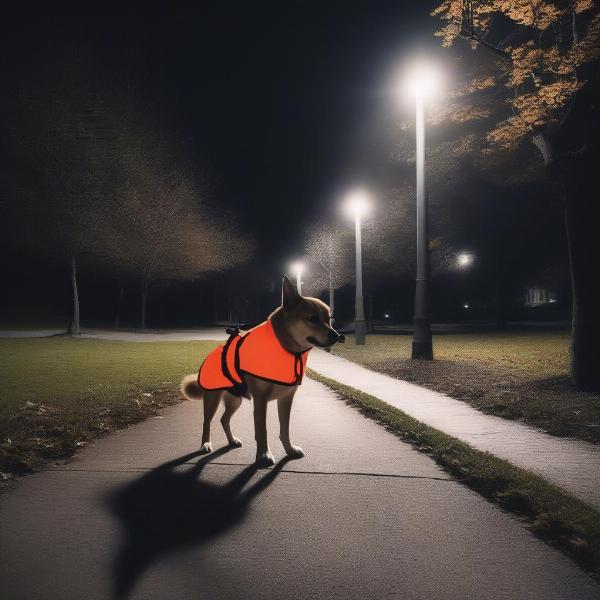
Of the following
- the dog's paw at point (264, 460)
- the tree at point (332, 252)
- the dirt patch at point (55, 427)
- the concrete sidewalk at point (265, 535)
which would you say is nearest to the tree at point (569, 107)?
the concrete sidewalk at point (265, 535)

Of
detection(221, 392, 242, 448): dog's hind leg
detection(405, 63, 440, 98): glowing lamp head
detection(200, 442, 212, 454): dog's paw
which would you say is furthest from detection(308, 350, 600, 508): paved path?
detection(405, 63, 440, 98): glowing lamp head

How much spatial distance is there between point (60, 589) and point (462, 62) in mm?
15624

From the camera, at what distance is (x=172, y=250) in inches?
1543

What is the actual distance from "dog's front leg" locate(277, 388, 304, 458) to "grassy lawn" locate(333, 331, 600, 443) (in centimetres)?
365

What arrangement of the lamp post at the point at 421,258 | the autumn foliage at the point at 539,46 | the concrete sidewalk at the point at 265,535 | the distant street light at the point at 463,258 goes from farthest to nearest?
the distant street light at the point at 463,258 → the lamp post at the point at 421,258 → the autumn foliage at the point at 539,46 → the concrete sidewalk at the point at 265,535

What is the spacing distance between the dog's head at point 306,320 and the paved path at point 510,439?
2409 millimetres

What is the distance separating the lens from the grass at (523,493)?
12.3 ft

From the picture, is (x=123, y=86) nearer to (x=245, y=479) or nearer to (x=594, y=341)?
(x=594, y=341)

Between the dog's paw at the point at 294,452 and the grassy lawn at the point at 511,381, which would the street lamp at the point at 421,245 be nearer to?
the grassy lawn at the point at 511,381

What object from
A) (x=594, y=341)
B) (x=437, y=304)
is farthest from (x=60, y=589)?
(x=437, y=304)

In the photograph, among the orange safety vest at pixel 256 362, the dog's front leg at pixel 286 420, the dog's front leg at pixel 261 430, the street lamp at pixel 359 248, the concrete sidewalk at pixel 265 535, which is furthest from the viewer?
the street lamp at pixel 359 248

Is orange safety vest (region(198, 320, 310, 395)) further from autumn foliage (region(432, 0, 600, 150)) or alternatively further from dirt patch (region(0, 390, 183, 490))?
autumn foliage (region(432, 0, 600, 150))

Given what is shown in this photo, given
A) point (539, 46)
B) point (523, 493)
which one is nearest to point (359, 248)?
point (539, 46)

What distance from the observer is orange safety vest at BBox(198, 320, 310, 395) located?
4.87 meters
